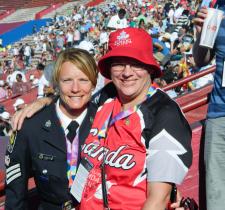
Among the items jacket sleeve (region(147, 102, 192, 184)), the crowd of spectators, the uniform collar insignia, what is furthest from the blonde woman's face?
the crowd of spectators

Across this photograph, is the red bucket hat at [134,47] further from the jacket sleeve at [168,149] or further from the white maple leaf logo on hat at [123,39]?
the jacket sleeve at [168,149]

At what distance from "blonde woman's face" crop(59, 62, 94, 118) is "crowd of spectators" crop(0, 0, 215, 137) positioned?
16.1 ft

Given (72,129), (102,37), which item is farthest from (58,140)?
(102,37)

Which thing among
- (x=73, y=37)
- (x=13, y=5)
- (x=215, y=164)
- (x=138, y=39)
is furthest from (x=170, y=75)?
(x=13, y=5)

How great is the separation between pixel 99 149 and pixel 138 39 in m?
0.49

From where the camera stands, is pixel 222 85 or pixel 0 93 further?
pixel 0 93

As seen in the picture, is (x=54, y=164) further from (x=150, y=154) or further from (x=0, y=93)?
(x=0, y=93)

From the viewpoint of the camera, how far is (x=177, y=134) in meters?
1.80

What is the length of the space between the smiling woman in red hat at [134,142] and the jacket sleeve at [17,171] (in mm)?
336

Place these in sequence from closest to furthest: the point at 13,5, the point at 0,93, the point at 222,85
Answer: the point at 222,85
the point at 0,93
the point at 13,5

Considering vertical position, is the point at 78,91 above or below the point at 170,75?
above

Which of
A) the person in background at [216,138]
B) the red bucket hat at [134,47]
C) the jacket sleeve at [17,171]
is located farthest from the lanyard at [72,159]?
the person in background at [216,138]

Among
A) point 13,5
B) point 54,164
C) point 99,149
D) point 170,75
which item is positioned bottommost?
point 13,5

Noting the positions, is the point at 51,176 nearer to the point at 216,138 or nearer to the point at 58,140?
the point at 58,140
